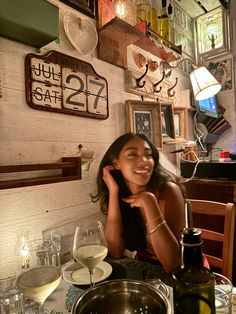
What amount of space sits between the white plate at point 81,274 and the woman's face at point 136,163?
42 centimetres

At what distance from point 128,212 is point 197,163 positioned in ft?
2.74

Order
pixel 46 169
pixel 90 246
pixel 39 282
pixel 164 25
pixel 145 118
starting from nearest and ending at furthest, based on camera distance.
Result: pixel 39 282
pixel 90 246
pixel 46 169
pixel 145 118
pixel 164 25

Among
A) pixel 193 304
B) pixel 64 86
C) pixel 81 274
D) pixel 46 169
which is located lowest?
pixel 81 274

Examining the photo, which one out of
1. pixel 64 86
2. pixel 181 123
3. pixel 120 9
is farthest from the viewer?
pixel 181 123

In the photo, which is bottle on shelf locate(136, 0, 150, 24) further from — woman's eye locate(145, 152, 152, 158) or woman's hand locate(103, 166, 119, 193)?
woman's hand locate(103, 166, 119, 193)

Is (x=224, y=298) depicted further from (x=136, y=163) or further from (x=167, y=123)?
(x=167, y=123)

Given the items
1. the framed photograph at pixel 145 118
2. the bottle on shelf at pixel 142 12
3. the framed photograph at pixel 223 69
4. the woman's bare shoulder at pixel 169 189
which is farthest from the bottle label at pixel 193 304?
the framed photograph at pixel 223 69

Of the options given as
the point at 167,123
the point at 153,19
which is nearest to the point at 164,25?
the point at 153,19

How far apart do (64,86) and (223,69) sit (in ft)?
5.43

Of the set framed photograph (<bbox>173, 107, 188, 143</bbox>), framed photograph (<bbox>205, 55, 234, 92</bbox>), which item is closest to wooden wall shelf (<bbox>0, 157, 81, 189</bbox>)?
framed photograph (<bbox>173, 107, 188, 143</bbox>)

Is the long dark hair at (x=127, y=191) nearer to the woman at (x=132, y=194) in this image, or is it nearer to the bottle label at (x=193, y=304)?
the woman at (x=132, y=194)

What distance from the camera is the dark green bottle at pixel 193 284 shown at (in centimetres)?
47

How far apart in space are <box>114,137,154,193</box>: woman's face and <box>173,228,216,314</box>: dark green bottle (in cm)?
65

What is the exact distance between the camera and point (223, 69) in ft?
6.93
